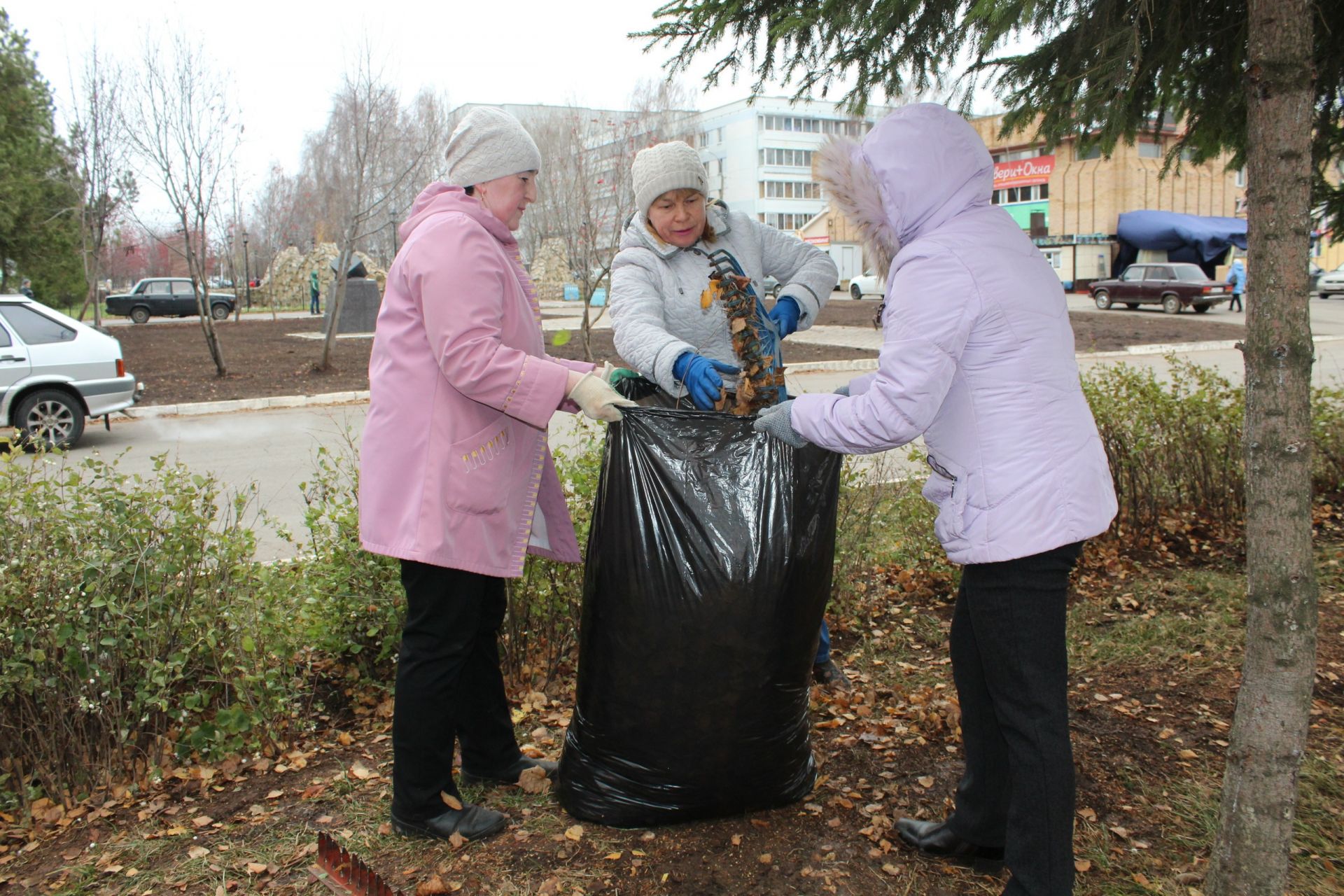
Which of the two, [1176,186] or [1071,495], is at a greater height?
[1176,186]

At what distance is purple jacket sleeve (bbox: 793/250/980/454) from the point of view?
1.70m

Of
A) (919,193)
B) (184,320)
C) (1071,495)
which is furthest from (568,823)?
(184,320)

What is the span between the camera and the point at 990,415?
1740 millimetres

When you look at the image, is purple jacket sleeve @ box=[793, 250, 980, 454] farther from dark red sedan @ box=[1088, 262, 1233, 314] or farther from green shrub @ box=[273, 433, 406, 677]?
dark red sedan @ box=[1088, 262, 1233, 314]

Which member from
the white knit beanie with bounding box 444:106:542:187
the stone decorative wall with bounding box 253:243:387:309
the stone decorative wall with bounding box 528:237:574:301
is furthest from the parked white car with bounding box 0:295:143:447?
the stone decorative wall with bounding box 253:243:387:309

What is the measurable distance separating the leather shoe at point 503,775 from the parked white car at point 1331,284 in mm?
33136

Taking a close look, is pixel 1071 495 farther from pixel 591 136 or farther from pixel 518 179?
pixel 591 136

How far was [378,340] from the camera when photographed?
218cm

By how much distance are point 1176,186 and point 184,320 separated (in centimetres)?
3544

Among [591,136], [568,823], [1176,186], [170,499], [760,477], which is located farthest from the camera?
[1176,186]

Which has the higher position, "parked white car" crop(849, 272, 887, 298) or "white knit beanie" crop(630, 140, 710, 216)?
"parked white car" crop(849, 272, 887, 298)

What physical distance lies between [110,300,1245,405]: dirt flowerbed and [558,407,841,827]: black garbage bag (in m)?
5.59

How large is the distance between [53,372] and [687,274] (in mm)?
7994

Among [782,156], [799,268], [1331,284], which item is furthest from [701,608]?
[782,156]
